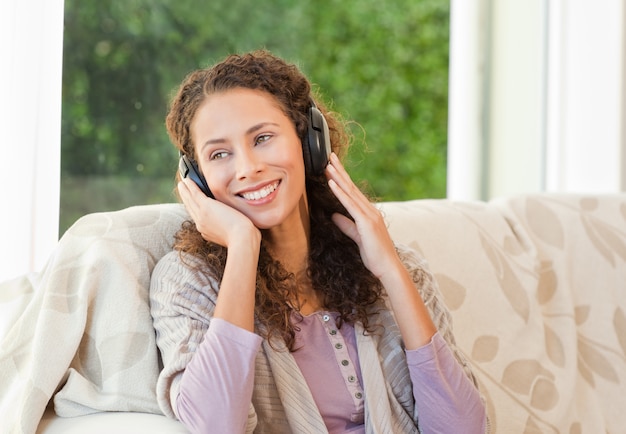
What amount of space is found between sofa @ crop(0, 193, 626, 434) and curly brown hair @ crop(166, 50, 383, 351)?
0.16m

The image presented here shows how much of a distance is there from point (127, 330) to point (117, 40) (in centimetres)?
120

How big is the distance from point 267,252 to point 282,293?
3.7 inches

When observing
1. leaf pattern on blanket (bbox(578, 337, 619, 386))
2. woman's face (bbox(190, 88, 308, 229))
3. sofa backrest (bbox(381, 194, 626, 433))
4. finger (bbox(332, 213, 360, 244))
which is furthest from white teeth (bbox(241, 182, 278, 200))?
leaf pattern on blanket (bbox(578, 337, 619, 386))

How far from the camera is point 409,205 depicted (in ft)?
6.75

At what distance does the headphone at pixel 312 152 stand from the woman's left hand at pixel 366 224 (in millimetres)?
29

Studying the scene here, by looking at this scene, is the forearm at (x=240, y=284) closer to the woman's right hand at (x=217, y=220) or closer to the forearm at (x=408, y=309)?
the woman's right hand at (x=217, y=220)

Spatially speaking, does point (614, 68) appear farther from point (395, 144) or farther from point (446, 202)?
point (395, 144)

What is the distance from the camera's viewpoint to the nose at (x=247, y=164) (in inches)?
57.7

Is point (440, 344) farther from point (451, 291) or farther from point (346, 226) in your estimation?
point (451, 291)

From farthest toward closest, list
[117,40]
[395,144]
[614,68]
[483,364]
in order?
[395,144], [614,68], [117,40], [483,364]

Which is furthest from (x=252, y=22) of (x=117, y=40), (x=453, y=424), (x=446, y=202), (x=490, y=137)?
(x=453, y=424)

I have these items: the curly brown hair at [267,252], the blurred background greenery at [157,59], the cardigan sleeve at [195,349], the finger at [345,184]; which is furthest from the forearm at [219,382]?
the blurred background greenery at [157,59]

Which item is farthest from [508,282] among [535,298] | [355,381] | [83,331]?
[83,331]

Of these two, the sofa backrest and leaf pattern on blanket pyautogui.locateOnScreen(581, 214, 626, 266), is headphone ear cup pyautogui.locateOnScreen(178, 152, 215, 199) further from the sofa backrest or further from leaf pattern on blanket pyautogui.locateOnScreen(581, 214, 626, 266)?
leaf pattern on blanket pyautogui.locateOnScreen(581, 214, 626, 266)
